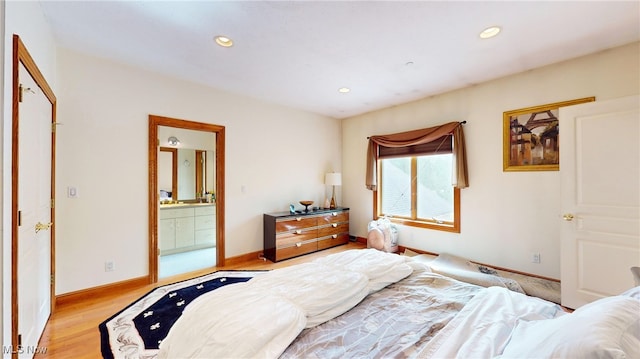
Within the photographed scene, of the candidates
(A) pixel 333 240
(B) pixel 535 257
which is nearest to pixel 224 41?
(A) pixel 333 240

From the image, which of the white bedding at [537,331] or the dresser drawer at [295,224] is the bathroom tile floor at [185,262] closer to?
the dresser drawer at [295,224]

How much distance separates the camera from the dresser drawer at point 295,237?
400 centimetres

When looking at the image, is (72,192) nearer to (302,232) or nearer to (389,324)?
(302,232)

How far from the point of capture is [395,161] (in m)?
4.73

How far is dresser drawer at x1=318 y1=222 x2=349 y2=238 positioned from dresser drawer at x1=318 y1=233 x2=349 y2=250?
7cm

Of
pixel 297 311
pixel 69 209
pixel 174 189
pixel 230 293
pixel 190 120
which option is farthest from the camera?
pixel 174 189

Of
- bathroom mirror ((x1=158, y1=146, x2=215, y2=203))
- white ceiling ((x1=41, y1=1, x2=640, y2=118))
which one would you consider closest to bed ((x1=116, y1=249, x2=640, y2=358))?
white ceiling ((x1=41, y1=1, x2=640, y2=118))

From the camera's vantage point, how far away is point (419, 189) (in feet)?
14.3

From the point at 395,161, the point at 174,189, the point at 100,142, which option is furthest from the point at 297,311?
the point at 174,189

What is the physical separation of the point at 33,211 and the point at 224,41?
2011 mm

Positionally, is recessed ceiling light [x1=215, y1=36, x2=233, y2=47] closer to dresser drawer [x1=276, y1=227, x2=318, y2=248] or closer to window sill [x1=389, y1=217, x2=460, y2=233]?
dresser drawer [x1=276, y1=227, x2=318, y2=248]

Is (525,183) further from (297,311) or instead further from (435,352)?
(297,311)

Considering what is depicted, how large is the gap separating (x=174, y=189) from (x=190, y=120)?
2.22 meters

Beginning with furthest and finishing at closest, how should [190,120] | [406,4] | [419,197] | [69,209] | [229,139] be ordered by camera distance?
[419,197] < [229,139] < [190,120] < [69,209] < [406,4]
